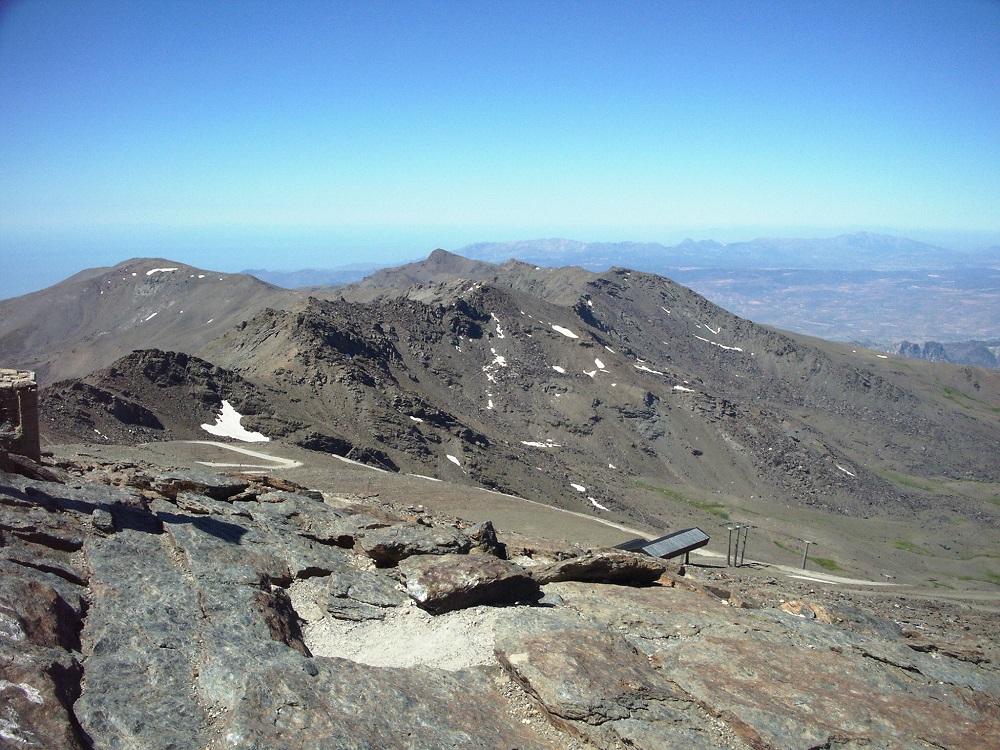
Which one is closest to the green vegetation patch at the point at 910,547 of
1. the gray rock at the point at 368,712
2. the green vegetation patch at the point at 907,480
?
the green vegetation patch at the point at 907,480

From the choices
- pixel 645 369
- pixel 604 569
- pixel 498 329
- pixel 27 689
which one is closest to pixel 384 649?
pixel 27 689

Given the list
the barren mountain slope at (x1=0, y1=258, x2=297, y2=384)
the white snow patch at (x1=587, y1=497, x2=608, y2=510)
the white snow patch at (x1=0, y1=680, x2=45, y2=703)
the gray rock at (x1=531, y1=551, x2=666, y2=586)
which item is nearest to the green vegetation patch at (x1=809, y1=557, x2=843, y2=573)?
the white snow patch at (x1=587, y1=497, x2=608, y2=510)

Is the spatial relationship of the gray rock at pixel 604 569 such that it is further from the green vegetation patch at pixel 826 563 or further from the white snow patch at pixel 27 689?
the green vegetation patch at pixel 826 563

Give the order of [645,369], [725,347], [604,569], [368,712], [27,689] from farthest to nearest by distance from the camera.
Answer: [725,347], [645,369], [604,569], [368,712], [27,689]

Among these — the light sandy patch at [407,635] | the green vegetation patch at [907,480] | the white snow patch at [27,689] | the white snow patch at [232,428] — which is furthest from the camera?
the green vegetation patch at [907,480]

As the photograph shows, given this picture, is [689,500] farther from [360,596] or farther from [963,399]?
[963,399]

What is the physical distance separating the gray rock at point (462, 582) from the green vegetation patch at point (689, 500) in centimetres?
6189

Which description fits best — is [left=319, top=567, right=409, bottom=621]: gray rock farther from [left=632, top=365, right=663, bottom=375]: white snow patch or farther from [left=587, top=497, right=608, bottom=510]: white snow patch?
[left=632, top=365, right=663, bottom=375]: white snow patch

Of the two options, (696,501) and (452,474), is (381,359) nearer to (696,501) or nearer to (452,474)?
(452,474)

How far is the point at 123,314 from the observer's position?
425 feet

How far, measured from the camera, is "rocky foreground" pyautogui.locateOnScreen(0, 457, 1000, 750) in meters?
8.58

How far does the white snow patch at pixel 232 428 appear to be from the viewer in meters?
49.5

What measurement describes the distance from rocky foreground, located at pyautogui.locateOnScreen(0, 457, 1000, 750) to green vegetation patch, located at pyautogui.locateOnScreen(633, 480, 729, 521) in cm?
5733

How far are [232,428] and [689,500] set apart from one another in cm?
4867
